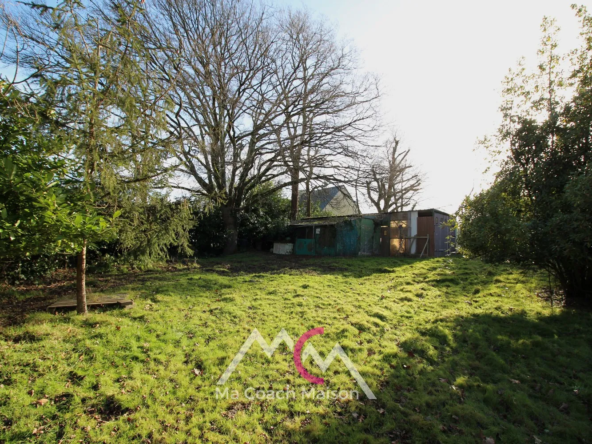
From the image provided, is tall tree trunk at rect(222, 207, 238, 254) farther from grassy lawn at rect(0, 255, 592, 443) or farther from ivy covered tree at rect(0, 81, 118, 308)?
ivy covered tree at rect(0, 81, 118, 308)

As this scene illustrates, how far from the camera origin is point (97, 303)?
5316 mm

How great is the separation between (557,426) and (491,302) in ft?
13.1

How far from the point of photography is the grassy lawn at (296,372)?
9.21 ft

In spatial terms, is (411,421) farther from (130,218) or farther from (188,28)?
(188,28)

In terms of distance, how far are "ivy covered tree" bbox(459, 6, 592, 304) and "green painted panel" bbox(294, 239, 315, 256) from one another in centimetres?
1041

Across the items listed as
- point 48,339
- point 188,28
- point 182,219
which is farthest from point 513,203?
point 188,28

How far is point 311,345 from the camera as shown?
4.45m

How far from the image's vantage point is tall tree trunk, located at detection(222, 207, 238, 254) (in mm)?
15445

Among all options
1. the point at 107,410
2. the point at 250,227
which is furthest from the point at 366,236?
the point at 107,410

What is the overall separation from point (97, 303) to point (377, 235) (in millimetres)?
14594

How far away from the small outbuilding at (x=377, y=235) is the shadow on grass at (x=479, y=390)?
416 inches

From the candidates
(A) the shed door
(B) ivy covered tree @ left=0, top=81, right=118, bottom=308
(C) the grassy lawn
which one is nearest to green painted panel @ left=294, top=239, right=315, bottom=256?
(A) the shed door

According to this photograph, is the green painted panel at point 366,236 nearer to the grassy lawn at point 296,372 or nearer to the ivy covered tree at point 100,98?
the grassy lawn at point 296,372

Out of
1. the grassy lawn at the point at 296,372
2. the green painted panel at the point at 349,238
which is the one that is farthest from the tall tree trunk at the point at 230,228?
the grassy lawn at the point at 296,372
